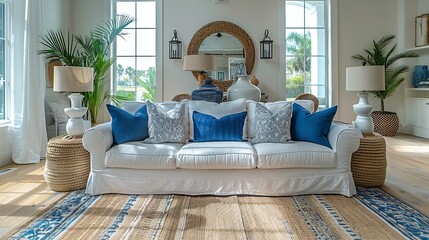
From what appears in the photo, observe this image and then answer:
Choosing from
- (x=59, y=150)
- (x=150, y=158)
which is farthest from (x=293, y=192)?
(x=59, y=150)

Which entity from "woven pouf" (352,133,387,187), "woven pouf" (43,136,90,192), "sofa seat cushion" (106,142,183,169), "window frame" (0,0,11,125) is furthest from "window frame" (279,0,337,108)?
"window frame" (0,0,11,125)

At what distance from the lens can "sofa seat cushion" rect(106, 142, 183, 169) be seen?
2916mm

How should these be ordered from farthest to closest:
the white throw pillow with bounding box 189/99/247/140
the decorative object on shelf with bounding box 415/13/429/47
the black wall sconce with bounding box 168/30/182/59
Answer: the black wall sconce with bounding box 168/30/182/59 → the decorative object on shelf with bounding box 415/13/429/47 → the white throw pillow with bounding box 189/99/247/140

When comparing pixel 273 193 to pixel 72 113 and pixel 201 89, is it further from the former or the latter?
pixel 72 113

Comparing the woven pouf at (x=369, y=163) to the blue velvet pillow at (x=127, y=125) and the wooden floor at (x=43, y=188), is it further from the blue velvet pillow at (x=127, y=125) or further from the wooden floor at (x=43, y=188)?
the blue velvet pillow at (x=127, y=125)

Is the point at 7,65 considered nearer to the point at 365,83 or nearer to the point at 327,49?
the point at 365,83

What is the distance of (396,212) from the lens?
8.45 ft

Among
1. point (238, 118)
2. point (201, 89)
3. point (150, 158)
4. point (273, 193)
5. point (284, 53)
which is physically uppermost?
point (284, 53)

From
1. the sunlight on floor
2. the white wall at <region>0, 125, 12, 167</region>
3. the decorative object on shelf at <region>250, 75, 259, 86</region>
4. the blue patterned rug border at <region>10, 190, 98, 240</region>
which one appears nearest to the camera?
the blue patterned rug border at <region>10, 190, 98, 240</region>

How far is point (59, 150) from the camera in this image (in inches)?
120

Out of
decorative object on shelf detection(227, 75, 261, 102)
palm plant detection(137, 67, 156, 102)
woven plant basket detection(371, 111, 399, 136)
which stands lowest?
woven plant basket detection(371, 111, 399, 136)

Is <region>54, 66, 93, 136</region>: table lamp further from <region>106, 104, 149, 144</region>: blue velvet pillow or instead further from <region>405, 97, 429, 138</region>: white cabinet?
<region>405, 97, 429, 138</region>: white cabinet

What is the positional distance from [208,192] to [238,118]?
0.83 meters

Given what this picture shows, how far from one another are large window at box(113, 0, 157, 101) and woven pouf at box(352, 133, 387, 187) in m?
4.35
